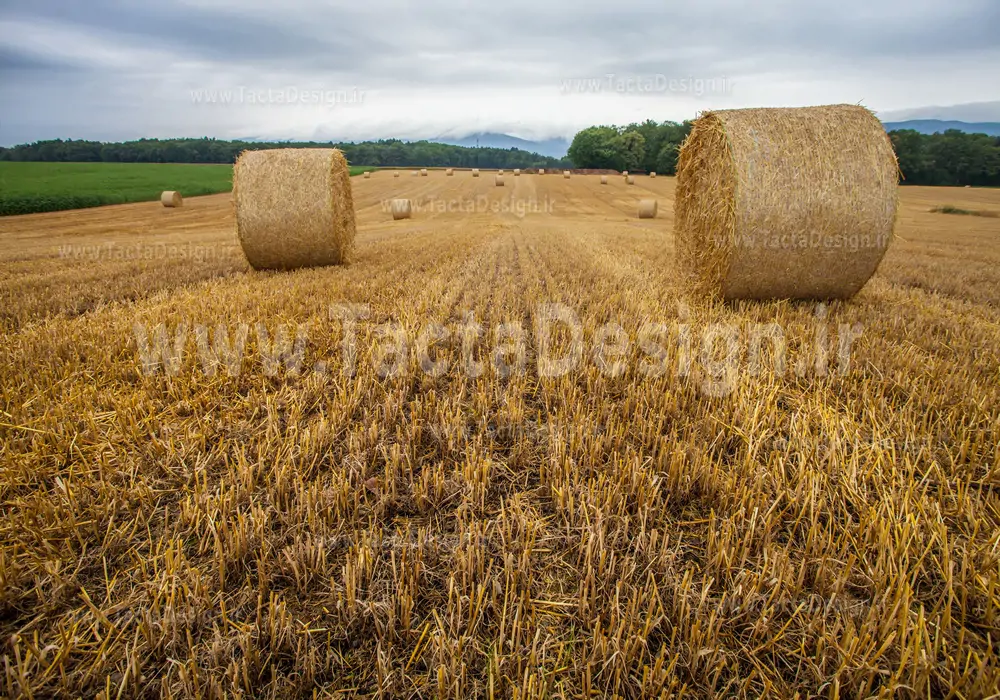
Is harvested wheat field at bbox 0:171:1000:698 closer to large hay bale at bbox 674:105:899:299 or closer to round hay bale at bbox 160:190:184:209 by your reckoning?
large hay bale at bbox 674:105:899:299

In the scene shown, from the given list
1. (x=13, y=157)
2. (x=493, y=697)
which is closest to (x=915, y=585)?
(x=493, y=697)

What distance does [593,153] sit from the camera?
252 ft

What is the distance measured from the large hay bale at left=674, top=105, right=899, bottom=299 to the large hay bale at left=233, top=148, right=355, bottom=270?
7.09m

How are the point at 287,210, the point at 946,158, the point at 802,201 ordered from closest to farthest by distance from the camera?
the point at 802,201 → the point at 287,210 → the point at 946,158

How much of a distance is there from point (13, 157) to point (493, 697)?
96049mm

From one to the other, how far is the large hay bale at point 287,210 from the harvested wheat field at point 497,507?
4.22 meters

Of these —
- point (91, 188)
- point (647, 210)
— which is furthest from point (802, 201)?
point (91, 188)

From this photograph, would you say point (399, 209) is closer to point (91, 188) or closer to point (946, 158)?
point (91, 188)

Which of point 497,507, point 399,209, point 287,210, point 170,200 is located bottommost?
point 497,507

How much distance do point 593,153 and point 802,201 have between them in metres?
78.6

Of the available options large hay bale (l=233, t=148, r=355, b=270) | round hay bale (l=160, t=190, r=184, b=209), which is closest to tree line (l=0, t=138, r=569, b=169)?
round hay bale (l=160, t=190, r=184, b=209)

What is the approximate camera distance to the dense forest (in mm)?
49325

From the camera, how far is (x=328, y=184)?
9.38 meters

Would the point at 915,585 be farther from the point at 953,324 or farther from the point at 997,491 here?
the point at 953,324
